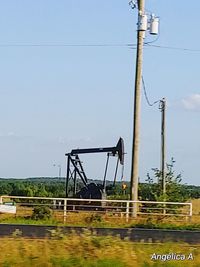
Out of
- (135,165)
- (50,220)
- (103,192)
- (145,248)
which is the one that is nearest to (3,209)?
(50,220)

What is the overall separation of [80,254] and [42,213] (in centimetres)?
2054

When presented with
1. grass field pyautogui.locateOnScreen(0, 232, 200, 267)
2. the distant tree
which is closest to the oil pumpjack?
the distant tree

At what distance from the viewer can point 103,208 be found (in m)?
37.2

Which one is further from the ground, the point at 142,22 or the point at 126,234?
the point at 142,22

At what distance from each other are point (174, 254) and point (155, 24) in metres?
21.6

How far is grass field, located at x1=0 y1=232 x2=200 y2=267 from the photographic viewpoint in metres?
13.1

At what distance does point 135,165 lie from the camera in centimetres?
3453

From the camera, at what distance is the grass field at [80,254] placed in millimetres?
13094

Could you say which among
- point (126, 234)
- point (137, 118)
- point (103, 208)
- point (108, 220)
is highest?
point (137, 118)

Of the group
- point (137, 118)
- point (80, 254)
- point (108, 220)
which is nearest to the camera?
point (80, 254)

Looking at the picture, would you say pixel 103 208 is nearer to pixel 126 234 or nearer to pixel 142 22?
pixel 142 22

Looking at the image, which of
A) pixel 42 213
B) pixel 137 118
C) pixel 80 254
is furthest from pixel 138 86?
pixel 80 254

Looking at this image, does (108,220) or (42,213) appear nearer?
(108,220)

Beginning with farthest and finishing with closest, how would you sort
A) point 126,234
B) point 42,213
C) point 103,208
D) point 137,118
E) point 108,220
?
point 103,208 < point 137,118 < point 42,213 < point 108,220 < point 126,234
